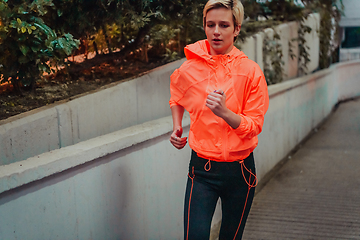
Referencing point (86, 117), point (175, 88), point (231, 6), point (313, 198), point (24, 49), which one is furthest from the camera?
point (313, 198)

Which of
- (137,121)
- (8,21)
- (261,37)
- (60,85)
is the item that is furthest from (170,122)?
(261,37)

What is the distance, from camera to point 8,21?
265 centimetres

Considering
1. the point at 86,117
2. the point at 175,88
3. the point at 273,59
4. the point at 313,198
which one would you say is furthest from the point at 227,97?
the point at 273,59

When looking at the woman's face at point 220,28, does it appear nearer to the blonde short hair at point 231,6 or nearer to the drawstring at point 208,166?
the blonde short hair at point 231,6

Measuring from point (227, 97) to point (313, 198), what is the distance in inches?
136

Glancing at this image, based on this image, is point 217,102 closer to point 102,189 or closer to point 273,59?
point 102,189

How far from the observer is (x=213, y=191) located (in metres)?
2.50

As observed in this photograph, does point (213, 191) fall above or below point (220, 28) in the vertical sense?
below

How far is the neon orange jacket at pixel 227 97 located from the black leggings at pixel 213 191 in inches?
2.5

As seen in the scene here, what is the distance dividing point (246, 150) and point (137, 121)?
5.27 feet

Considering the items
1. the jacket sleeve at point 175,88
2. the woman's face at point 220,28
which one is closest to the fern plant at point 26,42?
the jacket sleeve at point 175,88

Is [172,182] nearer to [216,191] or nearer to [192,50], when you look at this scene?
[216,191]

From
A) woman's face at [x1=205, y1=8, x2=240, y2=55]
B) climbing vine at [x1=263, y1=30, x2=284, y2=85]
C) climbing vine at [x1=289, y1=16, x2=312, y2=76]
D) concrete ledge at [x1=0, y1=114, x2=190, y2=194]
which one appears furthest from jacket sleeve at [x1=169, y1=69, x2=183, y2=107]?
climbing vine at [x1=289, y1=16, x2=312, y2=76]

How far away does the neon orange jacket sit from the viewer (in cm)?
235
